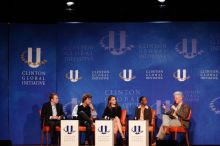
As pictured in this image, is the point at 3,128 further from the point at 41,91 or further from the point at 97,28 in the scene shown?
the point at 97,28

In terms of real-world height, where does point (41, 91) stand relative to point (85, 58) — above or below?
below

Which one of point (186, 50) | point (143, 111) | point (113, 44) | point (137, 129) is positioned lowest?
point (137, 129)

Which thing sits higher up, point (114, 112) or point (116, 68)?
point (116, 68)

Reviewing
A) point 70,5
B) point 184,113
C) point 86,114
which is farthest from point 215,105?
point 70,5

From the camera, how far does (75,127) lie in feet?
33.2

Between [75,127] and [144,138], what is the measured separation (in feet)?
4.80

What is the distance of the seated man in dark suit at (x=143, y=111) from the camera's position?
1105 centimetres

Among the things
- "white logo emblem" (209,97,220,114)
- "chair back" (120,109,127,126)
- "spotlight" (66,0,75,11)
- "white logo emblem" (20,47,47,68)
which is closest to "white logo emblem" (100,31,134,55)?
"spotlight" (66,0,75,11)

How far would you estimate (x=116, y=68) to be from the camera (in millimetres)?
11742

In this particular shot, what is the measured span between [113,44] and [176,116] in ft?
7.73

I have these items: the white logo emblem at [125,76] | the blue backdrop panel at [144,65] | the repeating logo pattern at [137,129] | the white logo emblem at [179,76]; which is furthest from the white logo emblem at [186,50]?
the repeating logo pattern at [137,129]

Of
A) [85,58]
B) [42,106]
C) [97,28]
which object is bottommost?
[42,106]

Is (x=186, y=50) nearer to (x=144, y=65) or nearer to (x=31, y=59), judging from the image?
(x=144, y=65)

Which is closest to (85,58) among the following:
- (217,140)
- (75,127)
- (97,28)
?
(97,28)
